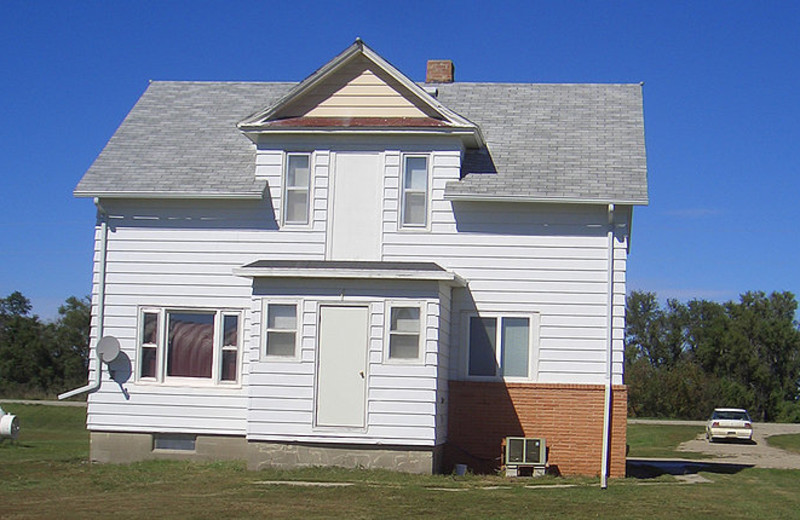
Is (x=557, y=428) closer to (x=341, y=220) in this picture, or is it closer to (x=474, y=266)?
(x=474, y=266)

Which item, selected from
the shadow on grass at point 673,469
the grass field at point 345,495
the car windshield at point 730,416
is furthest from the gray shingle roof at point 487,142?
the car windshield at point 730,416

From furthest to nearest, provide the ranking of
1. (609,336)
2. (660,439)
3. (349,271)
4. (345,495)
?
(660,439) → (609,336) → (349,271) → (345,495)

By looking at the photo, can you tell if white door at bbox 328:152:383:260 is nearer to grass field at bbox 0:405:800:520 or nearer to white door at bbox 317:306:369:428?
white door at bbox 317:306:369:428

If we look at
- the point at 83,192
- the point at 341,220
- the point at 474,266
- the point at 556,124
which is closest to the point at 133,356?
the point at 83,192

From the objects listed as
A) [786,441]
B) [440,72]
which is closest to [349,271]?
[440,72]

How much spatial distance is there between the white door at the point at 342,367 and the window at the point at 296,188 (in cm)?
265

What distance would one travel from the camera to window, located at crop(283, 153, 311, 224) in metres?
20.8

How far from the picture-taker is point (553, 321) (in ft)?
66.1

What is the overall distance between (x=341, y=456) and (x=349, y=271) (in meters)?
3.40

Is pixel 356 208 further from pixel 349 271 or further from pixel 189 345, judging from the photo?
pixel 189 345

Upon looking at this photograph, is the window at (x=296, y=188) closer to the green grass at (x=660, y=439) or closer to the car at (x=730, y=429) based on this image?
the green grass at (x=660, y=439)

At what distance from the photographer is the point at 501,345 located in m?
20.3

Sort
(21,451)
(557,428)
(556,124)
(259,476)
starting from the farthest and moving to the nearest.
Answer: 1. (21,451)
2. (556,124)
3. (557,428)
4. (259,476)

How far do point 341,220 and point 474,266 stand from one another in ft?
9.25
